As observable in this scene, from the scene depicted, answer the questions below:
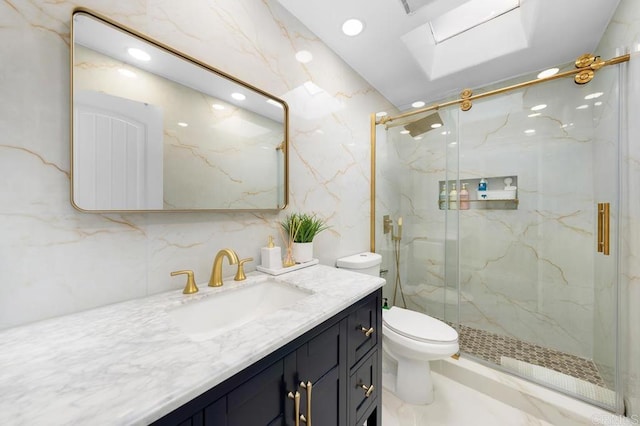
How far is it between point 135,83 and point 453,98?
2164mm

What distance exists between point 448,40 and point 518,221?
161 centimetres

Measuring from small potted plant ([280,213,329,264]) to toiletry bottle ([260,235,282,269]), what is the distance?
0.13 m

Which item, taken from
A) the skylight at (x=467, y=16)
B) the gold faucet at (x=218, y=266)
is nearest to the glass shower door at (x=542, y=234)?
the skylight at (x=467, y=16)

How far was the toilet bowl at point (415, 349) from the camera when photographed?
1.41 meters

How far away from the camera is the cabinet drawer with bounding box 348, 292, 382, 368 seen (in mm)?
928

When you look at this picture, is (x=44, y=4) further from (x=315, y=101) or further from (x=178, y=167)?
(x=315, y=101)

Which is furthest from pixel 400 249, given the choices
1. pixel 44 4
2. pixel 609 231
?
pixel 44 4

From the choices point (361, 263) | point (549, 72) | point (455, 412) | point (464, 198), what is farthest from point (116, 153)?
point (549, 72)

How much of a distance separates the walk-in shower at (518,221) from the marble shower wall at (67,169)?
3.62 ft

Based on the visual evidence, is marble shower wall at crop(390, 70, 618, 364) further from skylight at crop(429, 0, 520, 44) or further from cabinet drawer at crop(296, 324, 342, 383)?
cabinet drawer at crop(296, 324, 342, 383)

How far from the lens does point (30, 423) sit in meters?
0.35

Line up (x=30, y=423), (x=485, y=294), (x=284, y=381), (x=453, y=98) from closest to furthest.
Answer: (x=30, y=423) → (x=284, y=381) → (x=453, y=98) → (x=485, y=294)

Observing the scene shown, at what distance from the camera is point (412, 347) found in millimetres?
1428

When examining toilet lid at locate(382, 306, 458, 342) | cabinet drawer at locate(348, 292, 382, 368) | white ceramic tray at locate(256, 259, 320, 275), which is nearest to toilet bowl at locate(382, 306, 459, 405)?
toilet lid at locate(382, 306, 458, 342)
